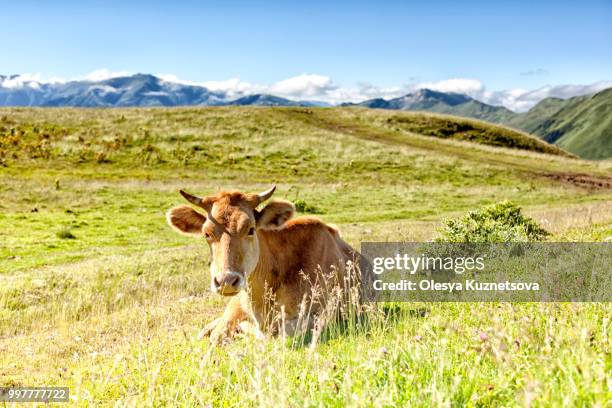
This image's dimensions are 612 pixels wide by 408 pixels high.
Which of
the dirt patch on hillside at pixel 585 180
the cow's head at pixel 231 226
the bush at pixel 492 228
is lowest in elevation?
the dirt patch on hillside at pixel 585 180

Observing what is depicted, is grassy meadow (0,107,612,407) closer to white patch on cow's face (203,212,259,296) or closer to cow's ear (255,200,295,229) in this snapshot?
white patch on cow's face (203,212,259,296)

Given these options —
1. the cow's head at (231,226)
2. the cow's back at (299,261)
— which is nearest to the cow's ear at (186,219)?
the cow's head at (231,226)

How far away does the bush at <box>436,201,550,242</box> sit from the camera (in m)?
13.4

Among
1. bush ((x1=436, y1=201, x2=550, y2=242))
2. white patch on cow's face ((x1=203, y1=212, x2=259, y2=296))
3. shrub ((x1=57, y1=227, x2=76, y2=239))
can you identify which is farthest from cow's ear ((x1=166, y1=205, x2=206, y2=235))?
shrub ((x1=57, y1=227, x2=76, y2=239))

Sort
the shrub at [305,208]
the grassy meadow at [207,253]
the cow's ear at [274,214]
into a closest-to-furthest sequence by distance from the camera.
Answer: the grassy meadow at [207,253]
the cow's ear at [274,214]
the shrub at [305,208]

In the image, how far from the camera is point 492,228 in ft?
45.8

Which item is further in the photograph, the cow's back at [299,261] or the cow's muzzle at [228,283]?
the cow's back at [299,261]

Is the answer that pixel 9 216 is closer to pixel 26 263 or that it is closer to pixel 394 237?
Result: pixel 26 263

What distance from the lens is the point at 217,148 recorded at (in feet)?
200

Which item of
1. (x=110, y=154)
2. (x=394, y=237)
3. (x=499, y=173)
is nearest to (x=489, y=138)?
(x=499, y=173)

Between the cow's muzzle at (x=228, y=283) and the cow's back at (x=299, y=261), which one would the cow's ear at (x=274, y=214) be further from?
the cow's muzzle at (x=228, y=283)

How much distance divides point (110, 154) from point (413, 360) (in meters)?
52.9

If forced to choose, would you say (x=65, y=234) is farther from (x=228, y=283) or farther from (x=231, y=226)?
(x=228, y=283)

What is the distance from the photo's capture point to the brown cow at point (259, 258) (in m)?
7.39
